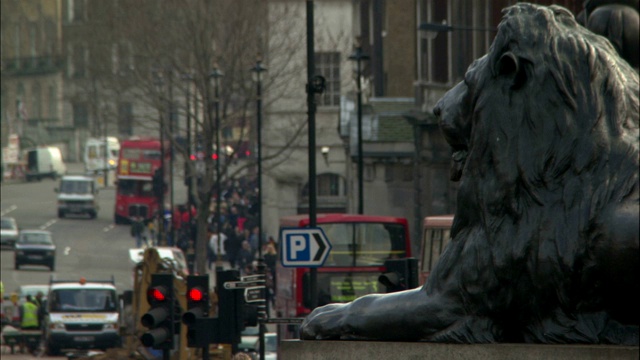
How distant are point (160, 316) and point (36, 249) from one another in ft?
161

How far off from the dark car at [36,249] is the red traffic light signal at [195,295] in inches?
1854

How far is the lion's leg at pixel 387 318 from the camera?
21.1 ft

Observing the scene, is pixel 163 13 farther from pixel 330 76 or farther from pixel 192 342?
pixel 192 342

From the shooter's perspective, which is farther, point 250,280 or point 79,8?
point 79,8

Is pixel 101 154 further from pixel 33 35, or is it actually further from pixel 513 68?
pixel 513 68

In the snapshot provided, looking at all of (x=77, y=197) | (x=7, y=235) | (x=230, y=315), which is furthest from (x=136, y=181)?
(x=230, y=315)

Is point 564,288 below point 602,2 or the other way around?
below

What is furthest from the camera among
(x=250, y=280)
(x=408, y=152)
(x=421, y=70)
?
(x=408, y=152)

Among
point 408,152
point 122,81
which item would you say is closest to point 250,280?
point 408,152

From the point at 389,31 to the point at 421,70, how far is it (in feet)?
58.8

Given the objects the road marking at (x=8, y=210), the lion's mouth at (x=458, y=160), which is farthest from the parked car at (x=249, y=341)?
the road marking at (x=8, y=210)

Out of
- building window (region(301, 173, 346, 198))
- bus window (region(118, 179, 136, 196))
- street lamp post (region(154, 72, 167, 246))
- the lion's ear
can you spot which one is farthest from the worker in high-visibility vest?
bus window (region(118, 179, 136, 196))

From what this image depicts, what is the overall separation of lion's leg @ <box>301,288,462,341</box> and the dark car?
2355 inches

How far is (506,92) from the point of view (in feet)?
20.2
